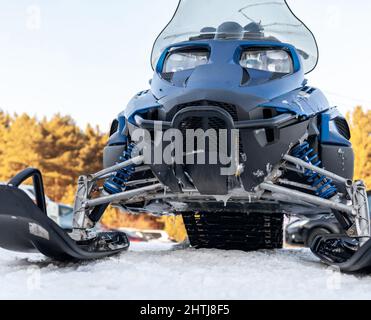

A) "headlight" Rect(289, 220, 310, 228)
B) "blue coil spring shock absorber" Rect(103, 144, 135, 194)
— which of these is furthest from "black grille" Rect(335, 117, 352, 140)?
"headlight" Rect(289, 220, 310, 228)

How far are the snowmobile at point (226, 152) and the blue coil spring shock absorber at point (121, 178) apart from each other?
0.4 inches

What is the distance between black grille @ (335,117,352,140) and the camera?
4.50m

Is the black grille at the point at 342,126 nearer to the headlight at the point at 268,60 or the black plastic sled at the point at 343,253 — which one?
the headlight at the point at 268,60

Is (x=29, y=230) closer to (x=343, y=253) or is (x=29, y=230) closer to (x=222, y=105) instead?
(x=222, y=105)

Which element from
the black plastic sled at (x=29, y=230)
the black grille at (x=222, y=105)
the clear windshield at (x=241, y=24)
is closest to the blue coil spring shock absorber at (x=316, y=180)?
the black grille at (x=222, y=105)

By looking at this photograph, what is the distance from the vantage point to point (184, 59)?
4102mm

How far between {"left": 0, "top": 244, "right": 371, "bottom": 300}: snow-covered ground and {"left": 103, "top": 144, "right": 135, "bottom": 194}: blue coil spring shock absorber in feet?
2.29

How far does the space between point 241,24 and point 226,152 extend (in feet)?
4.91

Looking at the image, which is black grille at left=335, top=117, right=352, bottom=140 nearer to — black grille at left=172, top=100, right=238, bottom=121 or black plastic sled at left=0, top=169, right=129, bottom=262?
black grille at left=172, top=100, right=238, bottom=121

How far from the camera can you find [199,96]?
345cm

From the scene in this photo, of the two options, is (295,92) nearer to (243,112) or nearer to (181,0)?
(243,112)

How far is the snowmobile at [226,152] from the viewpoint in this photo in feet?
11.3

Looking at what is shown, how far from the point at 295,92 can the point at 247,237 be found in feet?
4.77
